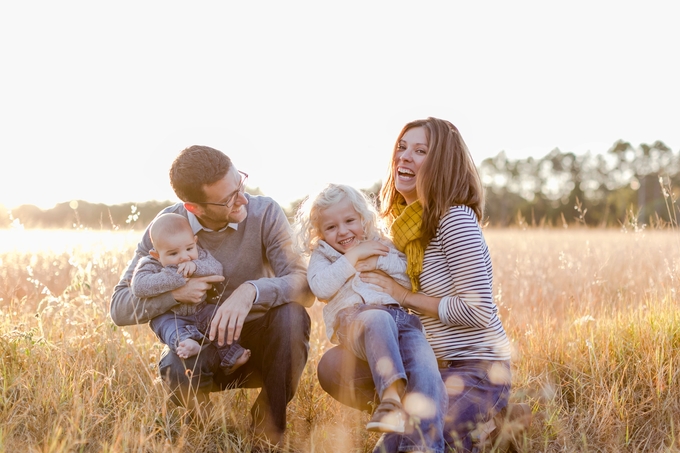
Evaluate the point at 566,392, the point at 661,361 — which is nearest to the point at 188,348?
the point at 566,392

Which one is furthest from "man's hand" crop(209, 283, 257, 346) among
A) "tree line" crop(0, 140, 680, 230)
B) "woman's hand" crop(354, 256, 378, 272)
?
"tree line" crop(0, 140, 680, 230)

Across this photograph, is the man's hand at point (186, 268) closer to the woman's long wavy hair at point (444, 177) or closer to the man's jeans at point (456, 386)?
the man's jeans at point (456, 386)

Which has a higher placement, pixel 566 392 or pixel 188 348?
pixel 188 348

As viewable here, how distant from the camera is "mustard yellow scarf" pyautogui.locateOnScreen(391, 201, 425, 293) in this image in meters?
Answer: 2.98

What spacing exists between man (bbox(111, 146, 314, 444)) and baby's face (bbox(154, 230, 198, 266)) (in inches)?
5.5

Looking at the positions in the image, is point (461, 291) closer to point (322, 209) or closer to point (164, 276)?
point (322, 209)

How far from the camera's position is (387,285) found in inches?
120

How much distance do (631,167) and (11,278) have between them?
48.8 meters

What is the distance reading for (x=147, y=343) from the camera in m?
3.81

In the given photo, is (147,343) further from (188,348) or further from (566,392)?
(566,392)

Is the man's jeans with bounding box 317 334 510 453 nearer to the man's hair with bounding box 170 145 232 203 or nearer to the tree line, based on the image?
the man's hair with bounding box 170 145 232 203

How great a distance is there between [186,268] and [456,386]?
58.2 inches

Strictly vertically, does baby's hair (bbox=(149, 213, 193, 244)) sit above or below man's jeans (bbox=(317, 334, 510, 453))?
above

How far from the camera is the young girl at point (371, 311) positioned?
99.9 inches
